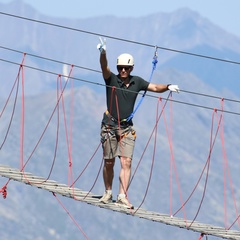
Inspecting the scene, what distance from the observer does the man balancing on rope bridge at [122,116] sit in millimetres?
27062

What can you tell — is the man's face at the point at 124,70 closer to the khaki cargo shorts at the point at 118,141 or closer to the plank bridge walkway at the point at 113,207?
the khaki cargo shorts at the point at 118,141

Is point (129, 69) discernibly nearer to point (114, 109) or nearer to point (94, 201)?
point (114, 109)

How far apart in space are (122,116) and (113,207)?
173 centimetres

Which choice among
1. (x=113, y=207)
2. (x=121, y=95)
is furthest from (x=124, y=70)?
(x=113, y=207)

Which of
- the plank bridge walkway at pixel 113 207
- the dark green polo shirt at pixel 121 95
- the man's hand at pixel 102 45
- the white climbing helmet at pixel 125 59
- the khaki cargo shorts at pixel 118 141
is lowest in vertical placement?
the plank bridge walkway at pixel 113 207

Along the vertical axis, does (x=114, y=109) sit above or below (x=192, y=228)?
above

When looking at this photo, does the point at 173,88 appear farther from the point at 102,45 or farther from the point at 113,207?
the point at 113,207

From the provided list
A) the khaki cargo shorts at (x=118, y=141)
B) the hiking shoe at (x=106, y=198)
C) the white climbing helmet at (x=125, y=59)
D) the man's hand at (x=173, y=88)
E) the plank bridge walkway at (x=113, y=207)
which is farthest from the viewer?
the hiking shoe at (x=106, y=198)

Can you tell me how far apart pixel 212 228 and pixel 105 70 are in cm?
354

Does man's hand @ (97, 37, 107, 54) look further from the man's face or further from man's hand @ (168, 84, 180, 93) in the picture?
man's hand @ (168, 84, 180, 93)

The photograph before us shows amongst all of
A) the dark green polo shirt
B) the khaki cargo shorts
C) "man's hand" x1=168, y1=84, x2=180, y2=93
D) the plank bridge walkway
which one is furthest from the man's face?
the plank bridge walkway

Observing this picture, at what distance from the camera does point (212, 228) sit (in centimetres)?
2673

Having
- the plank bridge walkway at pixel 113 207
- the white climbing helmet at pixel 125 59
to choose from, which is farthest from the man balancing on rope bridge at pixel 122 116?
the plank bridge walkway at pixel 113 207

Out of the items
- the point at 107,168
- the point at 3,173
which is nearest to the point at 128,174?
the point at 107,168
